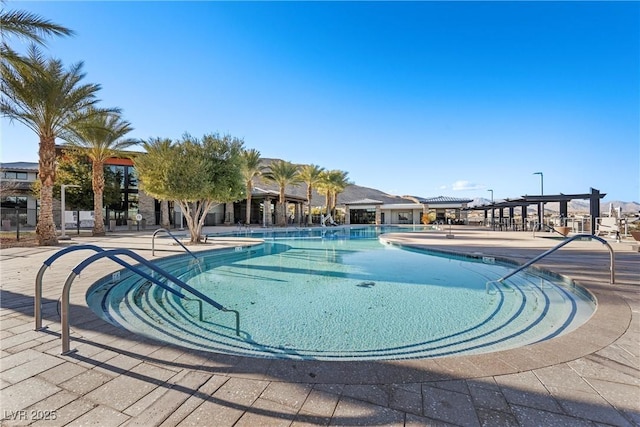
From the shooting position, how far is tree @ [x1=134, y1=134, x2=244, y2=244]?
39.0ft

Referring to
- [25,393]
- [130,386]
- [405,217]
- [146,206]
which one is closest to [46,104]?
[25,393]

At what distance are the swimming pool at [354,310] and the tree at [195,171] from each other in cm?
512

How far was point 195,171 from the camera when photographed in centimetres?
1188

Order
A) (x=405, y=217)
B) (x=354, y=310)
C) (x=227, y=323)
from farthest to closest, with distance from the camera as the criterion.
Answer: (x=405, y=217) → (x=354, y=310) → (x=227, y=323)

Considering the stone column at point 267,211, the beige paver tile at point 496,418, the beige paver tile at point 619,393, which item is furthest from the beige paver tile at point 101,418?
the stone column at point 267,211

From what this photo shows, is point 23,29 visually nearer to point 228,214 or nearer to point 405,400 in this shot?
point 405,400

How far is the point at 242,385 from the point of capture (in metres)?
2.06

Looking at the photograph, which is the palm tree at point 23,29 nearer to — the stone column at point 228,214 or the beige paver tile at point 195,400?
the beige paver tile at point 195,400

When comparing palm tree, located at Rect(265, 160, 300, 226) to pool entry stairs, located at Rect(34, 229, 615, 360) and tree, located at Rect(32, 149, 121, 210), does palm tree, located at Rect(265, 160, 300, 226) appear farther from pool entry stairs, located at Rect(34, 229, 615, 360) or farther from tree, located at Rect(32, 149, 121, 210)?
pool entry stairs, located at Rect(34, 229, 615, 360)

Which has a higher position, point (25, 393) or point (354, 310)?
point (25, 393)

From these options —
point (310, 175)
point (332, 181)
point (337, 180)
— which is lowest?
point (332, 181)

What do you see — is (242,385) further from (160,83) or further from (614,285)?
(160,83)

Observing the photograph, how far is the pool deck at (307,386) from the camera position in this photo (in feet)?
5.69

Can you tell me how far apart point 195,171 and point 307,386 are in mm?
11552
